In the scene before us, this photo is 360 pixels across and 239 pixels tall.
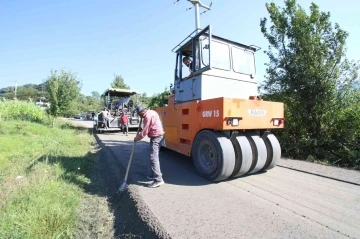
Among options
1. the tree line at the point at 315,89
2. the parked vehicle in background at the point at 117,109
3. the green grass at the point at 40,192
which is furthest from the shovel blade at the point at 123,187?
the parked vehicle in background at the point at 117,109

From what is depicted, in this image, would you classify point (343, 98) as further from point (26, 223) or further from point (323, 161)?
point (26, 223)

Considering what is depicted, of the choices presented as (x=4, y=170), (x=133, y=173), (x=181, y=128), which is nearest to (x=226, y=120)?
(x=181, y=128)

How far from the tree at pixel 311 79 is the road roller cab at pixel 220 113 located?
105 inches

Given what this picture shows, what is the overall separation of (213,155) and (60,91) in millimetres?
15866

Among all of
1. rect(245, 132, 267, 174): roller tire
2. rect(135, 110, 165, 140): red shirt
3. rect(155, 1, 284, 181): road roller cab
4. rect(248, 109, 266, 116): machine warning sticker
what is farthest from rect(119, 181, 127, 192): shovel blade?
rect(248, 109, 266, 116): machine warning sticker

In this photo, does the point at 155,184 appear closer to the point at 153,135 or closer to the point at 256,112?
the point at 153,135

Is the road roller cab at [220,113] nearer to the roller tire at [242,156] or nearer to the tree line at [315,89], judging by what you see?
the roller tire at [242,156]

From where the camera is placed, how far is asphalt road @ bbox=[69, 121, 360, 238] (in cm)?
296

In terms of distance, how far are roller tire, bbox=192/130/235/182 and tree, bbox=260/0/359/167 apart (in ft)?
13.7

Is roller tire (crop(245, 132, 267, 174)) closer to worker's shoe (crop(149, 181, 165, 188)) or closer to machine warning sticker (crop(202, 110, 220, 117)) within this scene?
machine warning sticker (crop(202, 110, 220, 117))

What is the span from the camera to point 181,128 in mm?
5895

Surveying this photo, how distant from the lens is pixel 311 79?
7.86m

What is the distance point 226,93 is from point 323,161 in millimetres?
3770

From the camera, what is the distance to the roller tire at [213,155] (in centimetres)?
457
